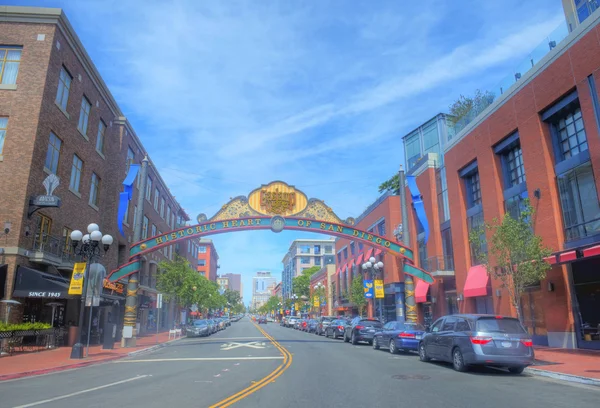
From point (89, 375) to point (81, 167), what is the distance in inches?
689

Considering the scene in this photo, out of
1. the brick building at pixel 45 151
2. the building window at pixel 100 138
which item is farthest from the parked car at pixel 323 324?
the building window at pixel 100 138

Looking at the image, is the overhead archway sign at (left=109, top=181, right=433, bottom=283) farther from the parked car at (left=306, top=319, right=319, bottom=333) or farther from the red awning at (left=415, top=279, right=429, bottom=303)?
the parked car at (left=306, top=319, right=319, bottom=333)

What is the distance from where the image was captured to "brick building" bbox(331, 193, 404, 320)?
39156 mm

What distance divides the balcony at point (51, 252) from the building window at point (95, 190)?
215 inches

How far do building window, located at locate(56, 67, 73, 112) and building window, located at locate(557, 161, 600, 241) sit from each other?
998 inches

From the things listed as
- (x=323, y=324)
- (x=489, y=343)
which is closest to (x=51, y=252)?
(x=489, y=343)

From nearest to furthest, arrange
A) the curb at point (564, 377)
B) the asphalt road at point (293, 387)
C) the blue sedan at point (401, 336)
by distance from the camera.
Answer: the asphalt road at point (293, 387) → the curb at point (564, 377) → the blue sedan at point (401, 336)

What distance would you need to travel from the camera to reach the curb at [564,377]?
1072cm

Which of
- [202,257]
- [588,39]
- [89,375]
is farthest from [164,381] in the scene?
[202,257]

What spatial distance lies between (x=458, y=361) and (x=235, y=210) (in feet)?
57.5

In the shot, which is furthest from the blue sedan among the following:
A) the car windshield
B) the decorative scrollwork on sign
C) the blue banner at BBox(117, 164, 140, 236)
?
the blue banner at BBox(117, 164, 140, 236)

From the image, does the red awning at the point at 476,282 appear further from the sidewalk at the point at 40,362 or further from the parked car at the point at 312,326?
the sidewalk at the point at 40,362

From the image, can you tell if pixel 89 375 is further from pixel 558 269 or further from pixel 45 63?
pixel 558 269

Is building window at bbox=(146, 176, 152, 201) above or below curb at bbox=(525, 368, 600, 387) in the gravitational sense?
above
